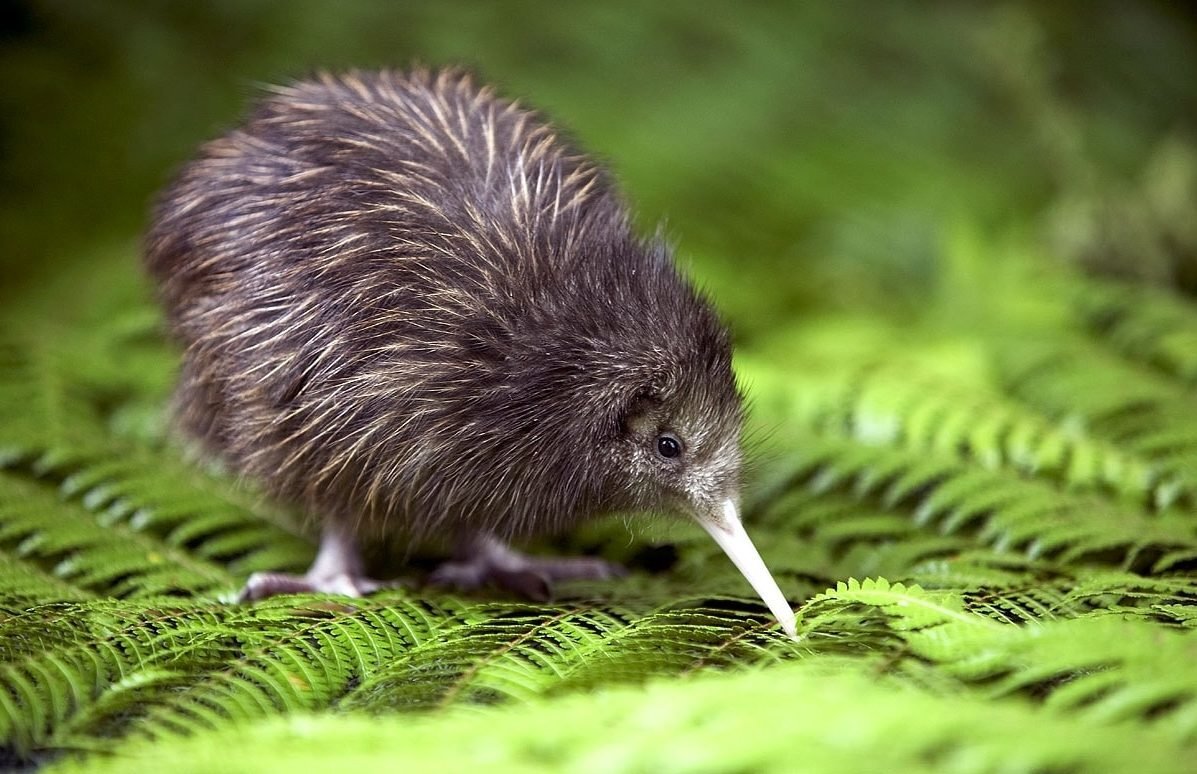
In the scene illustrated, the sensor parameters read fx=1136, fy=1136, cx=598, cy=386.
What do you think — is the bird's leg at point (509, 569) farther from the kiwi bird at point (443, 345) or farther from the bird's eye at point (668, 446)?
the bird's eye at point (668, 446)

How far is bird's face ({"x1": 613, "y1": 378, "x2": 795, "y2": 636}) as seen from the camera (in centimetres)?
240

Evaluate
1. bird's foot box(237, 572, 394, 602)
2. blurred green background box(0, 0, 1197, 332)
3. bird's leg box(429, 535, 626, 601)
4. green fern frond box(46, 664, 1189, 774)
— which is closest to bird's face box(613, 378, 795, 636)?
bird's leg box(429, 535, 626, 601)

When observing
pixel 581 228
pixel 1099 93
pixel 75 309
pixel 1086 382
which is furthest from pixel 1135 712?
pixel 1099 93

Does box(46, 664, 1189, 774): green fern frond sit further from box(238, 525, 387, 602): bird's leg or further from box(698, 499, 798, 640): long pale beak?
box(238, 525, 387, 602): bird's leg

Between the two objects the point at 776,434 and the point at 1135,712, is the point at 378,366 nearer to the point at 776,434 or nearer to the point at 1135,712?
the point at 776,434

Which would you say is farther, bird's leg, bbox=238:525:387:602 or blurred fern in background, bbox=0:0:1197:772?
bird's leg, bbox=238:525:387:602

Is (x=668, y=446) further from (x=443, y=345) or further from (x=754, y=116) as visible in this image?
(x=754, y=116)

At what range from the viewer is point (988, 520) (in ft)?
8.96

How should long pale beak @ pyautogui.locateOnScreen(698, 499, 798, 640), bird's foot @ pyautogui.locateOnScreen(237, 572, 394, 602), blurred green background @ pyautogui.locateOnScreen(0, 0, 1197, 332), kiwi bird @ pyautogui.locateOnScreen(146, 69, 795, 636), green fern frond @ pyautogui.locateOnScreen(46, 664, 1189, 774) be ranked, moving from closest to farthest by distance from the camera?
1. green fern frond @ pyautogui.locateOnScreen(46, 664, 1189, 774)
2. long pale beak @ pyautogui.locateOnScreen(698, 499, 798, 640)
3. kiwi bird @ pyautogui.locateOnScreen(146, 69, 795, 636)
4. bird's foot @ pyautogui.locateOnScreen(237, 572, 394, 602)
5. blurred green background @ pyautogui.locateOnScreen(0, 0, 1197, 332)

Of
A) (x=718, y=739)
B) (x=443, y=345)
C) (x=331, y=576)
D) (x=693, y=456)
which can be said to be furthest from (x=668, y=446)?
(x=718, y=739)

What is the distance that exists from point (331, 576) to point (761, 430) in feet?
3.74

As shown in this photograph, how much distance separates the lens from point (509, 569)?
275cm

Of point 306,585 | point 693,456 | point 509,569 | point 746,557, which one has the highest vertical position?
point 693,456

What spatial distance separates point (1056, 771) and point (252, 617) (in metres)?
1.45
